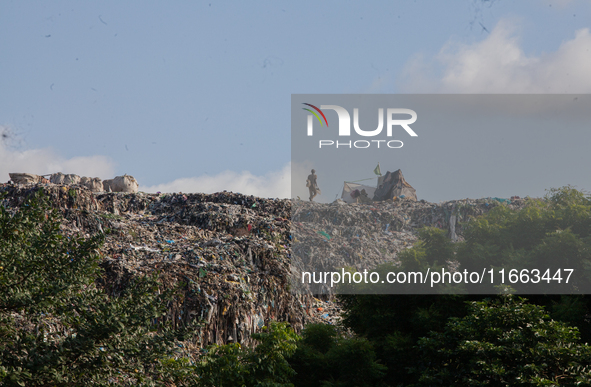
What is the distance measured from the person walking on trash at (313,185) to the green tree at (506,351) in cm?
1002

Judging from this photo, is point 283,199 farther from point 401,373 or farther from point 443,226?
point 401,373

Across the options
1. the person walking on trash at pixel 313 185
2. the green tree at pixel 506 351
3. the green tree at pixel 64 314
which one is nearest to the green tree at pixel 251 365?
the green tree at pixel 64 314

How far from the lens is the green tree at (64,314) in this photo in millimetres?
4699

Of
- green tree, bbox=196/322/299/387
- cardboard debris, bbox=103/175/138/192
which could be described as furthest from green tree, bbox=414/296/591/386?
cardboard debris, bbox=103/175/138/192

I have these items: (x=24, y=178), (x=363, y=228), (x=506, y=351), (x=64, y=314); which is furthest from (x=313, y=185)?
(x=64, y=314)

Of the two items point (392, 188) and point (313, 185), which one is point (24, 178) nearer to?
point (313, 185)

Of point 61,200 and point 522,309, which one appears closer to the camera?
point 522,309

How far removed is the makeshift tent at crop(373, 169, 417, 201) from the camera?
664 inches

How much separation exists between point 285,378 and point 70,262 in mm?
3150

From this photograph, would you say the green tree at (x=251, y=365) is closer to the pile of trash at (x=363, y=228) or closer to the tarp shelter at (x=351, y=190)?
the pile of trash at (x=363, y=228)

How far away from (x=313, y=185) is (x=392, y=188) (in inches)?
111

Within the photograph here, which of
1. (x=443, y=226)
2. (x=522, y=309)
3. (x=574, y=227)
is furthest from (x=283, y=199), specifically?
(x=522, y=309)

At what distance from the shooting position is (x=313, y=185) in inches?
650

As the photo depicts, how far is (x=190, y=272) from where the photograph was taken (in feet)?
28.0
